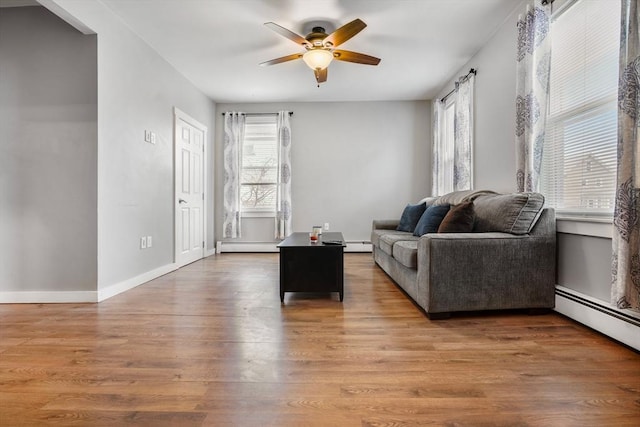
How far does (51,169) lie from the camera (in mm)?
2828

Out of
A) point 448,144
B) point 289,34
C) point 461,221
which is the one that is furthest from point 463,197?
point 289,34

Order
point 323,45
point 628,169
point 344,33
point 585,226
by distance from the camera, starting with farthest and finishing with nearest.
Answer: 1. point 323,45
2. point 344,33
3. point 585,226
4. point 628,169

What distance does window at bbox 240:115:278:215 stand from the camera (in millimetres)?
5930

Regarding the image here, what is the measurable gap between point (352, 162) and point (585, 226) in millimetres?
4006

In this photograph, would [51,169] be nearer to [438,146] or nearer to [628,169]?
[628,169]

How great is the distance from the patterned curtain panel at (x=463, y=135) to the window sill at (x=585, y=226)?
169 cm

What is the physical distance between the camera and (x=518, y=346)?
1895 millimetres

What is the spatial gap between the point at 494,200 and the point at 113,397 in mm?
2874

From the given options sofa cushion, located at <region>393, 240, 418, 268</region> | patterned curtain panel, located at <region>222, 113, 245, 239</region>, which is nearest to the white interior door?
patterned curtain panel, located at <region>222, 113, 245, 239</region>

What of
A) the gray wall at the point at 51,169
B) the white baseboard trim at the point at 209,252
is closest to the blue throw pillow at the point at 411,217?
the white baseboard trim at the point at 209,252

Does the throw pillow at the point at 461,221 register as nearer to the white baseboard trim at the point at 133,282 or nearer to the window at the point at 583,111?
the window at the point at 583,111

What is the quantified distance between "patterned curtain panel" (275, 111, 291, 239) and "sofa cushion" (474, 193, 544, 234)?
12.0 feet

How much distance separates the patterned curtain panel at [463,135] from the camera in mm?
4062

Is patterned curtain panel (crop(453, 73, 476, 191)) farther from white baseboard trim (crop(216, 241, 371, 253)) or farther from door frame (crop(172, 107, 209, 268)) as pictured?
door frame (crop(172, 107, 209, 268))
